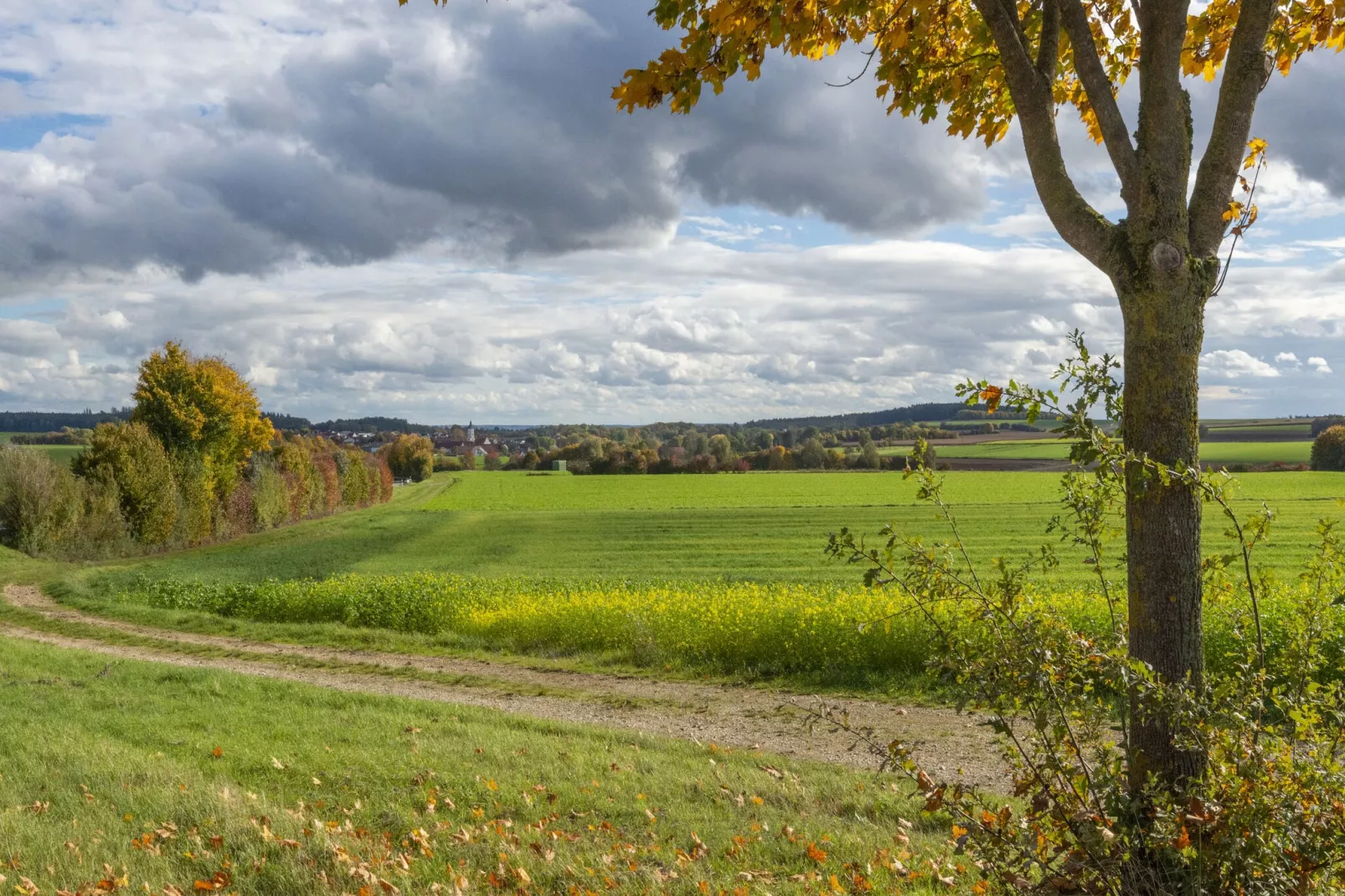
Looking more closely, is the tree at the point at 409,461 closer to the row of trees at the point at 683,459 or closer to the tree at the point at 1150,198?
the row of trees at the point at 683,459

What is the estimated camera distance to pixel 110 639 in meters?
16.8

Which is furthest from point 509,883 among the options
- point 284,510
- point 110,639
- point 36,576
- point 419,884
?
point 284,510

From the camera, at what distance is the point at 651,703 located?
1150 cm

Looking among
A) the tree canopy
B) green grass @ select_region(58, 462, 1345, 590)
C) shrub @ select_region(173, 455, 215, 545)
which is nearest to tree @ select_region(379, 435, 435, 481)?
green grass @ select_region(58, 462, 1345, 590)

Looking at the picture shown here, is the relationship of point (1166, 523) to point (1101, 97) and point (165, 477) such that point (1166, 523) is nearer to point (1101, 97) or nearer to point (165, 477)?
point (1101, 97)

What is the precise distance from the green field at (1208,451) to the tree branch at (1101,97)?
69.2 meters

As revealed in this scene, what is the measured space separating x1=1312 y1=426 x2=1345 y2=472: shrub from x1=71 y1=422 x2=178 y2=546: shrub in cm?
8449

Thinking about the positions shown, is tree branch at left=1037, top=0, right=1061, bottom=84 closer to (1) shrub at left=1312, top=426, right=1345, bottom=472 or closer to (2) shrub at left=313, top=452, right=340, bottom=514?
(2) shrub at left=313, top=452, right=340, bottom=514

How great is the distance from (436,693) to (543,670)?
180cm

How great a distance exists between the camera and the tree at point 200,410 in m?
37.4

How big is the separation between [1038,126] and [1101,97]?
274 mm

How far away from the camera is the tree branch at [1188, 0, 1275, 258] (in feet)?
12.6

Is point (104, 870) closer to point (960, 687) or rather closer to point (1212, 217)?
point (960, 687)

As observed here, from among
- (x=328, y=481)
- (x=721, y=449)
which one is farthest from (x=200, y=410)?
(x=721, y=449)
